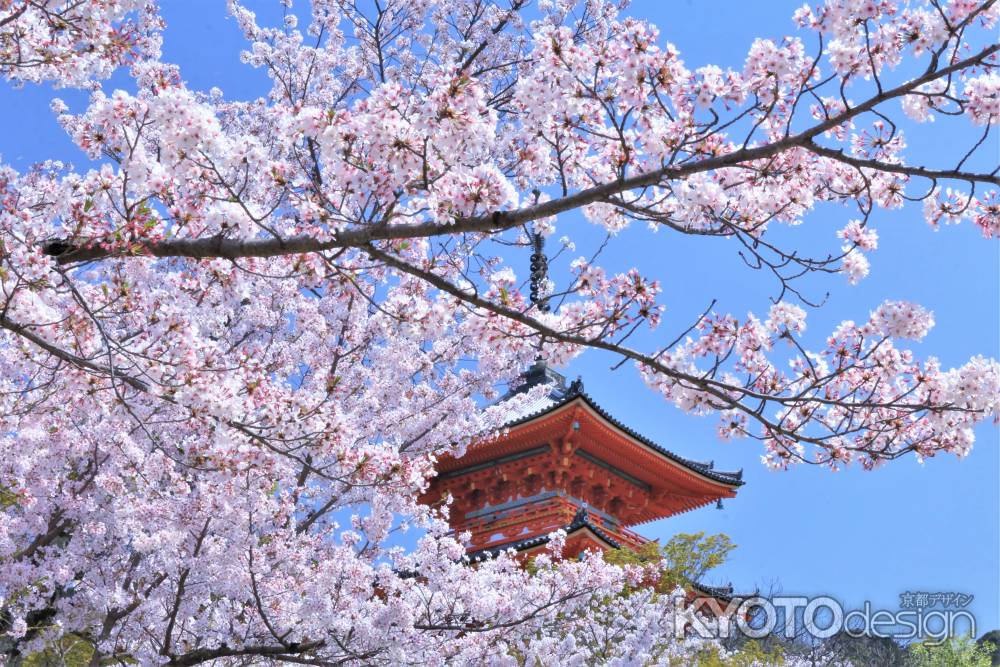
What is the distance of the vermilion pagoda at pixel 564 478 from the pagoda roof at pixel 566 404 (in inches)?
1.0

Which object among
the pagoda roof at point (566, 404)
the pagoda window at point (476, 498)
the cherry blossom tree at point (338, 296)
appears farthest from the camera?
the pagoda window at point (476, 498)

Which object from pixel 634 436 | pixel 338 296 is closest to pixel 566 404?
pixel 634 436

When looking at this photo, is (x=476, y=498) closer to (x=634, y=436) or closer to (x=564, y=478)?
(x=564, y=478)

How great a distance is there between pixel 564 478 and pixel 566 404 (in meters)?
2.49

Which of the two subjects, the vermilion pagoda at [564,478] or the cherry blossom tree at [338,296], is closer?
the cherry blossom tree at [338,296]

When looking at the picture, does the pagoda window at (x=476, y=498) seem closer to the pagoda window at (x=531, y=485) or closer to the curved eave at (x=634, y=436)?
the pagoda window at (x=531, y=485)

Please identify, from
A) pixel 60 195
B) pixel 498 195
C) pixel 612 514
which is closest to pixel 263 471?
pixel 60 195

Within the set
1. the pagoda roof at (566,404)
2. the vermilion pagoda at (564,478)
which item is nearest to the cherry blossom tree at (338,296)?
the pagoda roof at (566,404)

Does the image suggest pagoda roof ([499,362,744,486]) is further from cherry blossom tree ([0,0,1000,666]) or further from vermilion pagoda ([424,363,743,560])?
cherry blossom tree ([0,0,1000,666])

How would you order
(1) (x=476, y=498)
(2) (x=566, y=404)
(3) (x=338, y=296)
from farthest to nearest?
(1) (x=476, y=498)
(2) (x=566, y=404)
(3) (x=338, y=296)

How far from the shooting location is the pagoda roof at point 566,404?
17.7 meters

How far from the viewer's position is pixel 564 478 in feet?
63.7

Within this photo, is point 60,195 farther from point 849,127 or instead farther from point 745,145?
point 849,127

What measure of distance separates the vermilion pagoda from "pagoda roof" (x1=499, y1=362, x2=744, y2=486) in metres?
0.03
